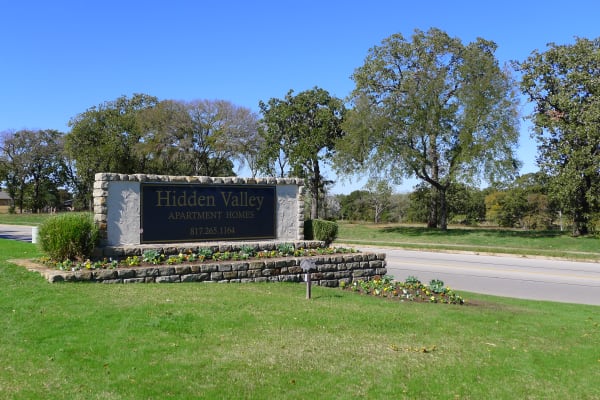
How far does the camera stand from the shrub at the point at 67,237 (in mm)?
11164

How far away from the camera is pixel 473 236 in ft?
99.9

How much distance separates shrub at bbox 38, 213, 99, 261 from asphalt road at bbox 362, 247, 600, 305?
8.17 m

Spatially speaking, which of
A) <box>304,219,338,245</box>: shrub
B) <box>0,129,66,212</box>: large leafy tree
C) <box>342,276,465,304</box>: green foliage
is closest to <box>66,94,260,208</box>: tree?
<box>0,129,66,212</box>: large leafy tree

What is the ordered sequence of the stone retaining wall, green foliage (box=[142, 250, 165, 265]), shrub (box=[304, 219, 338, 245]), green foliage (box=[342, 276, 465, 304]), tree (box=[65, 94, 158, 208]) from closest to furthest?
the stone retaining wall
green foliage (box=[342, 276, 465, 304])
green foliage (box=[142, 250, 165, 265])
shrub (box=[304, 219, 338, 245])
tree (box=[65, 94, 158, 208])

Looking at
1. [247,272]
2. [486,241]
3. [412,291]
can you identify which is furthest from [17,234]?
[412,291]

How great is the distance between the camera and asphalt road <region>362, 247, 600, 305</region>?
42.3 ft

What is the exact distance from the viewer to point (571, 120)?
28672mm

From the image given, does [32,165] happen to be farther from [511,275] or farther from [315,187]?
[511,275]

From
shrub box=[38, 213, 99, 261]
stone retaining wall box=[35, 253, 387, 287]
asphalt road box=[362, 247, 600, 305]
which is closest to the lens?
stone retaining wall box=[35, 253, 387, 287]

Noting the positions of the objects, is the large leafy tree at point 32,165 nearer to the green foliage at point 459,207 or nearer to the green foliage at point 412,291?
the green foliage at point 459,207

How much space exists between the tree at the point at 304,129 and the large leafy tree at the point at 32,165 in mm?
33703

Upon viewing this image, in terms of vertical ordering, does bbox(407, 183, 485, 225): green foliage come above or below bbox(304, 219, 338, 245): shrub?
above

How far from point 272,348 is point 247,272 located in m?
5.82

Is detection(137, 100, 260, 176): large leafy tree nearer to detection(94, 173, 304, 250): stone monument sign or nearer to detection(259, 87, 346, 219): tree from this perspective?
detection(259, 87, 346, 219): tree
